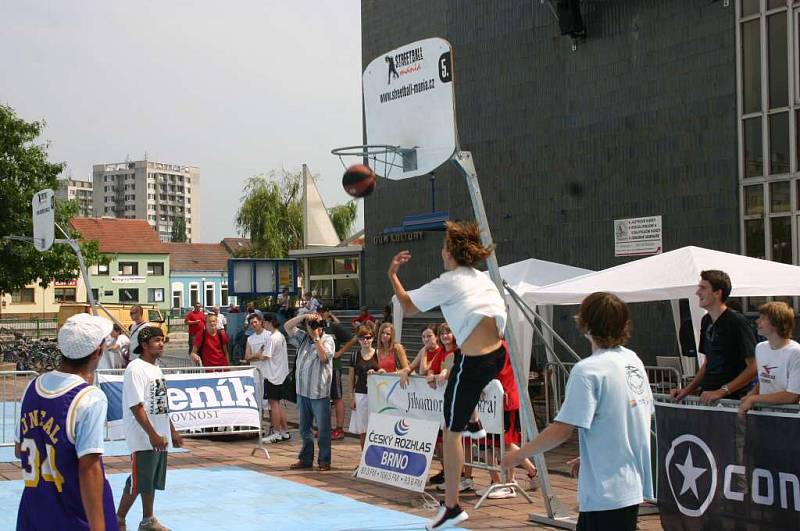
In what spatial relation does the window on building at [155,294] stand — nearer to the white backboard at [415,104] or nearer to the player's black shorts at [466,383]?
the white backboard at [415,104]

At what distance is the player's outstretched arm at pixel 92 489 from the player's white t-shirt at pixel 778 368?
504 cm

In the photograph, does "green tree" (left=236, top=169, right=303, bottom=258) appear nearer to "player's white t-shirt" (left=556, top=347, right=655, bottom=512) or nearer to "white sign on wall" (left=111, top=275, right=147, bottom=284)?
"white sign on wall" (left=111, top=275, right=147, bottom=284)

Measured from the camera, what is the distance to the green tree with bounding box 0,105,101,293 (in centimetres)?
3472

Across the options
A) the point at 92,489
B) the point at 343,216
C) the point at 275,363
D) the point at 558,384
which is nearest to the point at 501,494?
the point at 558,384

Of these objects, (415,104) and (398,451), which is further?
(398,451)

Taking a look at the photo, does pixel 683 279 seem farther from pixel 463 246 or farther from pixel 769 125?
pixel 463 246

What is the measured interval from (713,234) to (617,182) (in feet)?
8.27

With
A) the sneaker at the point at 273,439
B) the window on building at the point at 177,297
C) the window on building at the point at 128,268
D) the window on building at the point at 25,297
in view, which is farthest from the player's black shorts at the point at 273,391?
the window on building at the point at 177,297

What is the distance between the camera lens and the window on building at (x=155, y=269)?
88438mm

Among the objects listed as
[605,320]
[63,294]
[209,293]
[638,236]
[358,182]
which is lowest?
[209,293]

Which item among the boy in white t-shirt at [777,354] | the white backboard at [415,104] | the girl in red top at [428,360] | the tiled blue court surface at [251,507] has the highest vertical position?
the white backboard at [415,104]

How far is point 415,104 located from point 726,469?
442cm

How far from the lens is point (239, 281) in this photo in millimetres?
28500

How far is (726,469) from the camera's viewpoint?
6.56 m
